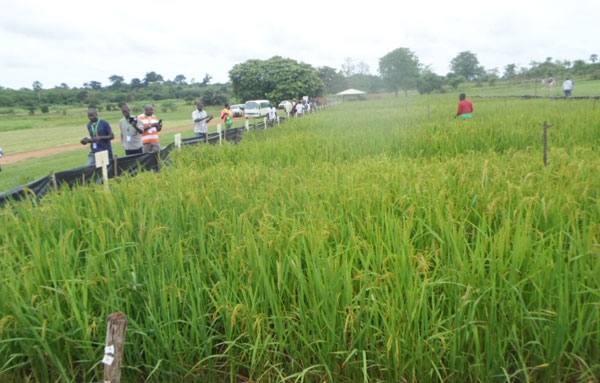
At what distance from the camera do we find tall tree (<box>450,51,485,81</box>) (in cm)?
10219

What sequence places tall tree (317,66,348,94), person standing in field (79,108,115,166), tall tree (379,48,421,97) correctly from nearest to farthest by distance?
person standing in field (79,108,115,166) → tall tree (379,48,421,97) → tall tree (317,66,348,94)

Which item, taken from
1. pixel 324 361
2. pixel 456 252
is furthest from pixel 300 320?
pixel 456 252

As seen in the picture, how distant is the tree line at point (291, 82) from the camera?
5191cm

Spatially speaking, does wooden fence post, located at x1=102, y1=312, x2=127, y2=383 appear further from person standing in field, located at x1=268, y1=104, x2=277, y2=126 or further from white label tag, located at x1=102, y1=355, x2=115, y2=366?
person standing in field, located at x1=268, y1=104, x2=277, y2=126

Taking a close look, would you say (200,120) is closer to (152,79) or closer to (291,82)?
(291,82)

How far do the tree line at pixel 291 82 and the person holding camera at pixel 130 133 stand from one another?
2841 cm

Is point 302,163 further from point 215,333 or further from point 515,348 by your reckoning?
point 515,348

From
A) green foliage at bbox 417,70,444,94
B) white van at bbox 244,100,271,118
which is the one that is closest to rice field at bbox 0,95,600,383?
white van at bbox 244,100,271,118

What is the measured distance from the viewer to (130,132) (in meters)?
9.02

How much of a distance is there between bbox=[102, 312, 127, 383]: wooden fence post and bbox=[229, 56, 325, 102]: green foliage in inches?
1966

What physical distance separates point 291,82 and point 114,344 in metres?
51.1

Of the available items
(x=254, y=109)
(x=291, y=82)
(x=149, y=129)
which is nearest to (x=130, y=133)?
(x=149, y=129)

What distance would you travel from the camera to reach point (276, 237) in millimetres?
2572

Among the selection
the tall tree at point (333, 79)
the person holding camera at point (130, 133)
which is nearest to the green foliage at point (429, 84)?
the tall tree at point (333, 79)
